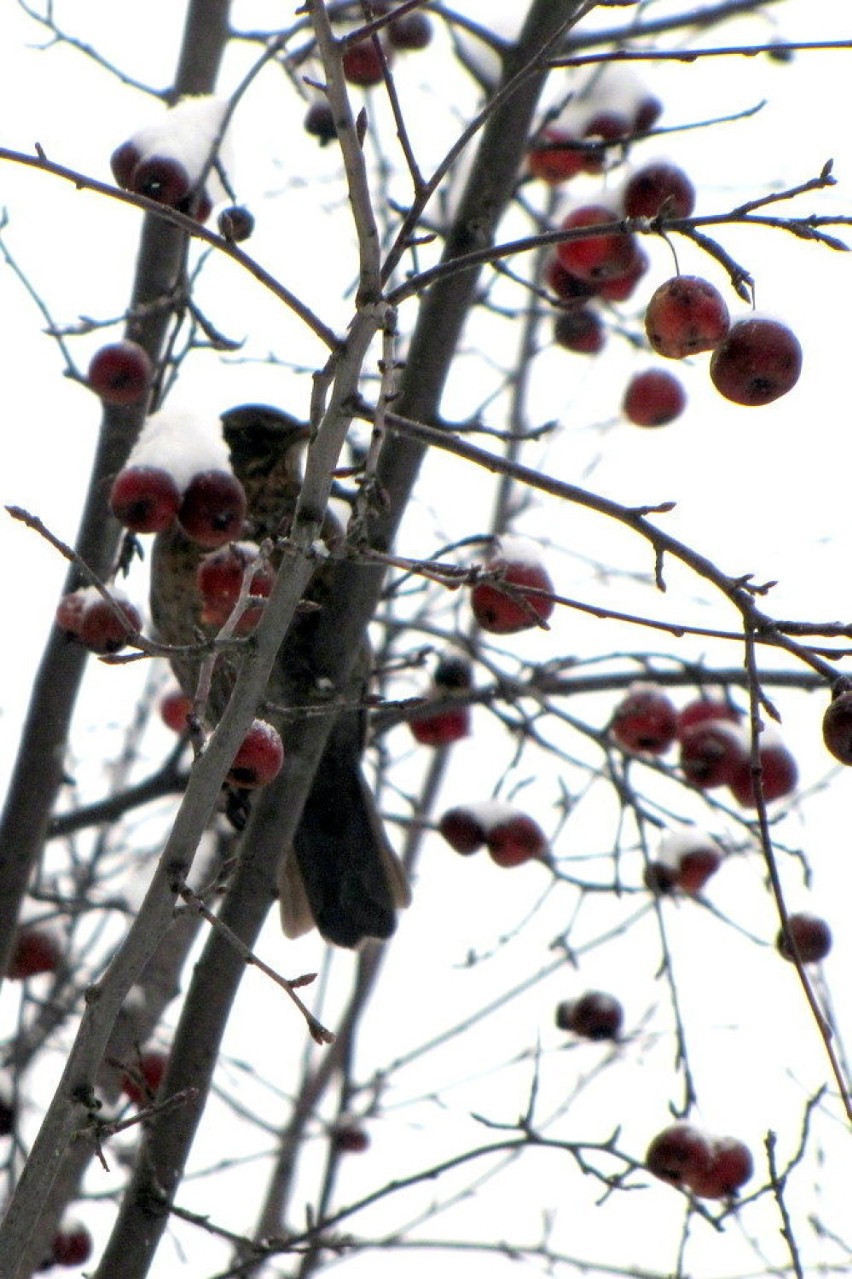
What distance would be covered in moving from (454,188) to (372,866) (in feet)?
5.59

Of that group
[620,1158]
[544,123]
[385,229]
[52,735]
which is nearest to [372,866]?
[52,735]

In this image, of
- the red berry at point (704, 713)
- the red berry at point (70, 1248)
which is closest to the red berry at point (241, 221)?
the red berry at point (704, 713)

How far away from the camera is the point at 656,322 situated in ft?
5.62

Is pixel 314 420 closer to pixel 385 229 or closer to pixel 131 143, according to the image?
pixel 131 143

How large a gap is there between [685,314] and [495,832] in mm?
1626

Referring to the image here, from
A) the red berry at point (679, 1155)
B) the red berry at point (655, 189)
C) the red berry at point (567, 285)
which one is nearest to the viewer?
the red berry at point (679, 1155)

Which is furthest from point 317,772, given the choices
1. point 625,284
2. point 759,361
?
point 759,361

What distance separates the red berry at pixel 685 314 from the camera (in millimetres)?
1712

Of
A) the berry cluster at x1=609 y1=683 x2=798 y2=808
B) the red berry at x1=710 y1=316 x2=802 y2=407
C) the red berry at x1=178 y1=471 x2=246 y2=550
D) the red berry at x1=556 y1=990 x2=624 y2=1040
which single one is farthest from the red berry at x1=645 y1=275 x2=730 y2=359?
the red berry at x1=556 y1=990 x2=624 y2=1040

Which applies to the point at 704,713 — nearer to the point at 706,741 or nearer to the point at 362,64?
the point at 706,741

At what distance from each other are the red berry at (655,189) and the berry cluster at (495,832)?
1218mm

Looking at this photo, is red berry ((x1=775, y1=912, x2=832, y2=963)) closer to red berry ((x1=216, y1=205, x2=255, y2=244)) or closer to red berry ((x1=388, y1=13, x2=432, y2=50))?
red berry ((x1=216, y1=205, x2=255, y2=244))

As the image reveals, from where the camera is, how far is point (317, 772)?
11.4 ft

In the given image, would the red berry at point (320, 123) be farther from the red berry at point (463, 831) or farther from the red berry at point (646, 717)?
the red berry at point (463, 831)
